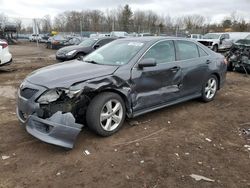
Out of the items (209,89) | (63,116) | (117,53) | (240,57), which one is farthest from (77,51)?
(63,116)

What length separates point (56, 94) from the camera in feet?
12.5

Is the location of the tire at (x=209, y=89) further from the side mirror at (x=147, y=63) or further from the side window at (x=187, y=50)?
the side mirror at (x=147, y=63)

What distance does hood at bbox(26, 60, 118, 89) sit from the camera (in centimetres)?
390

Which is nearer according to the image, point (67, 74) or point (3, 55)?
point (67, 74)

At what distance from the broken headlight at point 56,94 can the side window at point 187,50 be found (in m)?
2.52

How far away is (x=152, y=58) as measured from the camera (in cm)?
476

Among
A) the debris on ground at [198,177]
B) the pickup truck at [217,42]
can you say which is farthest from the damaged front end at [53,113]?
the pickup truck at [217,42]

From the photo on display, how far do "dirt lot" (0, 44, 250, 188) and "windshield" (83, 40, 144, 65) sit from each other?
1.18m

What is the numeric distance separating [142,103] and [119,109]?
502 mm

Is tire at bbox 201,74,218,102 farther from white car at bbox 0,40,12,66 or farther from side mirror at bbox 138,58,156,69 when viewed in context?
white car at bbox 0,40,12,66

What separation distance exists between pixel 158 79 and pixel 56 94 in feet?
6.41

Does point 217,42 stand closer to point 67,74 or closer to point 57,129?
point 67,74

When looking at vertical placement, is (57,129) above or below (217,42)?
below

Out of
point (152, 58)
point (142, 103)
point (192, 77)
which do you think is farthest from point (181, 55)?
point (142, 103)
